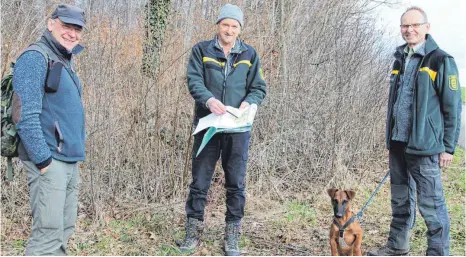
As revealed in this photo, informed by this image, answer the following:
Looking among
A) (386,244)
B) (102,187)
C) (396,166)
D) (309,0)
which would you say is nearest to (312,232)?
(386,244)

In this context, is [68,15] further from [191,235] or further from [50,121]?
[191,235]

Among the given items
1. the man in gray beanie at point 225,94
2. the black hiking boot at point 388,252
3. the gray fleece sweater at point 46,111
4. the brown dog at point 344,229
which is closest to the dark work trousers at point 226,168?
the man in gray beanie at point 225,94

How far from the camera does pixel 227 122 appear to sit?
3.94 metres

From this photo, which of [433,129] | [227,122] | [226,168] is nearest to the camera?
[433,129]

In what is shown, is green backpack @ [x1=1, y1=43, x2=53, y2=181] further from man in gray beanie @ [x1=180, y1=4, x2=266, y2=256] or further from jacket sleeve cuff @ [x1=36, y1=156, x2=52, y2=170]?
man in gray beanie @ [x1=180, y1=4, x2=266, y2=256]

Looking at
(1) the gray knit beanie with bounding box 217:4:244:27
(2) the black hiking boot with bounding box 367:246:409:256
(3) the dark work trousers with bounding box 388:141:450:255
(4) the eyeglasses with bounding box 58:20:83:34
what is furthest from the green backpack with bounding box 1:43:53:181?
(2) the black hiking boot with bounding box 367:246:409:256

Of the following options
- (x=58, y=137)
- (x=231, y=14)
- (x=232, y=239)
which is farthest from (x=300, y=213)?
(x=58, y=137)

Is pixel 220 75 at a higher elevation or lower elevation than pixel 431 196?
higher

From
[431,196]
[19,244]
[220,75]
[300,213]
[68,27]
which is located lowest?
[19,244]

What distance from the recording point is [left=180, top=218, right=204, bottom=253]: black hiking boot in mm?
4359

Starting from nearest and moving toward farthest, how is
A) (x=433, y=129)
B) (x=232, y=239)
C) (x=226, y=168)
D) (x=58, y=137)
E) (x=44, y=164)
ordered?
(x=44, y=164), (x=58, y=137), (x=433, y=129), (x=226, y=168), (x=232, y=239)

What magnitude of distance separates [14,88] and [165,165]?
2.84m

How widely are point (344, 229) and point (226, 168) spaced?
1.21 meters

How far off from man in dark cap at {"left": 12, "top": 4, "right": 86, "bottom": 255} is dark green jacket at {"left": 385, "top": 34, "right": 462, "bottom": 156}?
2.76 m
